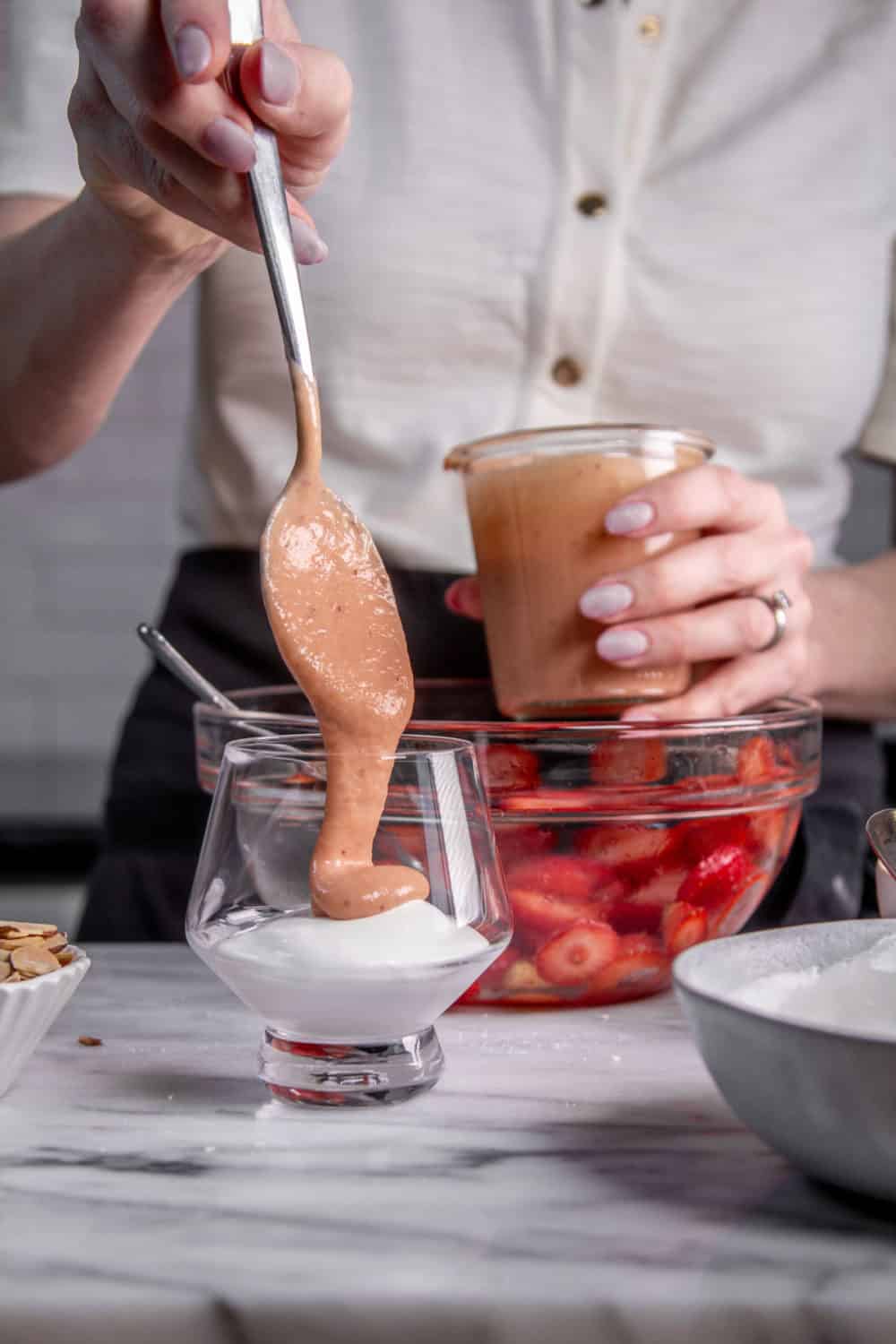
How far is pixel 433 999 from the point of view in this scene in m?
0.58

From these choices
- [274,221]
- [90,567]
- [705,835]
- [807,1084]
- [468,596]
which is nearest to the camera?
[807,1084]

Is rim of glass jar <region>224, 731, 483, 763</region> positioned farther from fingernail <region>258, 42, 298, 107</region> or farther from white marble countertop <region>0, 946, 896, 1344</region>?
fingernail <region>258, 42, 298, 107</region>

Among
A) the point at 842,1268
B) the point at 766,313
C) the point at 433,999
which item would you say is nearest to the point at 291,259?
the point at 433,999

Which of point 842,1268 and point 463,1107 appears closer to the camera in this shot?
point 842,1268

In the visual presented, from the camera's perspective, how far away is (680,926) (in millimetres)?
759

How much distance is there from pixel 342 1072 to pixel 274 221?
0.38 m

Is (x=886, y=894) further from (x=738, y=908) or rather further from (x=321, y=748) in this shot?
(x=321, y=748)

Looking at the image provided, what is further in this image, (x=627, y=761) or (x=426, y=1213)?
(x=627, y=761)

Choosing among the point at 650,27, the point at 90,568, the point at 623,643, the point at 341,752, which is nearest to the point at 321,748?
the point at 341,752

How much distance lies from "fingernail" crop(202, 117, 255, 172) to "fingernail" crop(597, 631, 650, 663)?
0.33 meters

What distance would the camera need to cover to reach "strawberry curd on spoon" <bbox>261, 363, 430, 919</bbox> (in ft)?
1.94

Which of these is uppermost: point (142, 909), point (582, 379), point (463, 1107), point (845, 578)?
point (582, 379)

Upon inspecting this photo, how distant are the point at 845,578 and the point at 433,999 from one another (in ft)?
2.19

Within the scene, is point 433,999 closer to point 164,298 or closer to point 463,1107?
point 463,1107
